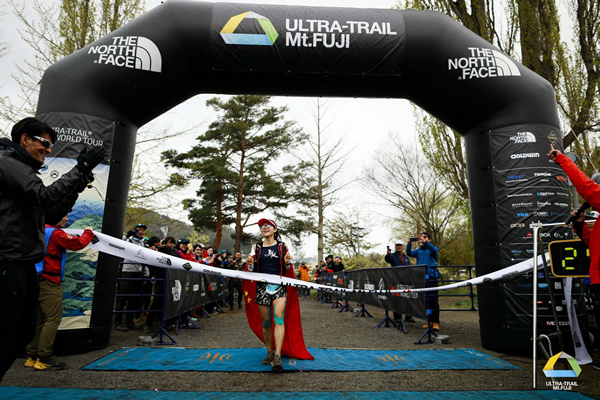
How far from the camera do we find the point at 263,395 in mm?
3857

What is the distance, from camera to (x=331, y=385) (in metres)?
4.21

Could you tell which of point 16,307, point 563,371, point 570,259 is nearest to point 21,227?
point 16,307

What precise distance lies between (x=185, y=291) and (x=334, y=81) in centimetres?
518

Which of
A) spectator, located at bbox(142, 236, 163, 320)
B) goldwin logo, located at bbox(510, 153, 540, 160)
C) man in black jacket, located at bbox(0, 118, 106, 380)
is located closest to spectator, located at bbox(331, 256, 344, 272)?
spectator, located at bbox(142, 236, 163, 320)

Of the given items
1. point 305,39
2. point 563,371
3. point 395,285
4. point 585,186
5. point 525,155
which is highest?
point 305,39

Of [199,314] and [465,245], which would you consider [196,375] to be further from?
[465,245]

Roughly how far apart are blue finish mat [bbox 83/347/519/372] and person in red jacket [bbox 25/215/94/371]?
57 cm

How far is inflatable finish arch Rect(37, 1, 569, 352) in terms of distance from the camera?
580cm

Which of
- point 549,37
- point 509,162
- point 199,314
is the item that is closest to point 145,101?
point 509,162

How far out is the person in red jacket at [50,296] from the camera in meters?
4.70

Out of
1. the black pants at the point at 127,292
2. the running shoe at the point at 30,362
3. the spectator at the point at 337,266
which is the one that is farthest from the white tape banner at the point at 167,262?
the spectator at the point at 337,266

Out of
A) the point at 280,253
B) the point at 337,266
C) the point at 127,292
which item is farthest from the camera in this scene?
the point at 337,266

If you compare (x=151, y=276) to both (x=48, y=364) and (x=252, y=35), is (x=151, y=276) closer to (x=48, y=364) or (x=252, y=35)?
(x=48, y=364)

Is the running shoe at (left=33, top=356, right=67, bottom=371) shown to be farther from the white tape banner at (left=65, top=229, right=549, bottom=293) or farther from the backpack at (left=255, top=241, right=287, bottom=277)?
the backpack at (left=255, top=241, right=287, bottom=277)
